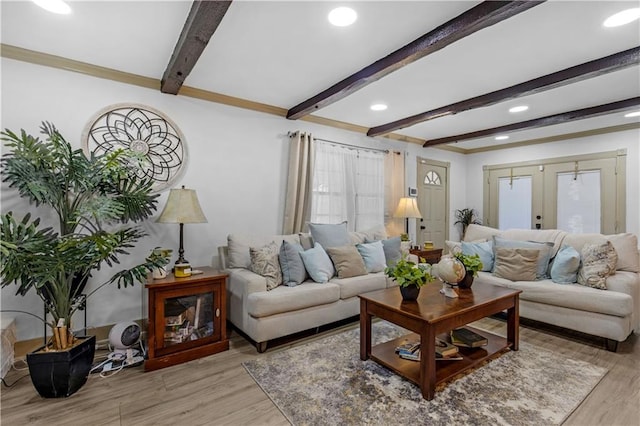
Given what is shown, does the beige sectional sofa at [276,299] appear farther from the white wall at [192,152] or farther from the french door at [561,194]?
the french door at [561,194]

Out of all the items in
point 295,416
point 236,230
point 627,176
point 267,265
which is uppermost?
point 627,176

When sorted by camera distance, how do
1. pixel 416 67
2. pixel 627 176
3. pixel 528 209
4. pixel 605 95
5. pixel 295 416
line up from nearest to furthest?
pixel 295 416
pixel 416 67
pixel 605 95
pixel 627 176
pixel 528 209

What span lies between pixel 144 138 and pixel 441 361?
3.27m

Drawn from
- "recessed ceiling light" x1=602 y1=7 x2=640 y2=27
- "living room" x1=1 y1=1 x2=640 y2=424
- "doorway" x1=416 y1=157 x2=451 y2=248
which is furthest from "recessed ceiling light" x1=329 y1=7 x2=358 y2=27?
"doorway" x1=416 y1=157 x2=451 y2=248

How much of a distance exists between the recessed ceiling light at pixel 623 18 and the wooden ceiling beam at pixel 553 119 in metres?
1.88

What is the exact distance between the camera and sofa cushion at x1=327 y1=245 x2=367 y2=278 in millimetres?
3309

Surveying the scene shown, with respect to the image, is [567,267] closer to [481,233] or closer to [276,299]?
[481,233]

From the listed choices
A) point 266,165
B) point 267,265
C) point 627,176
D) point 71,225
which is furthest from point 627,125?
point 71,225

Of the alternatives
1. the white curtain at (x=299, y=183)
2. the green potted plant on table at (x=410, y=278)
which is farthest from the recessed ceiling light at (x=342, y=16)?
the white curtain at (x=299, y=183)

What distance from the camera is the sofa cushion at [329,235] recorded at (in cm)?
357

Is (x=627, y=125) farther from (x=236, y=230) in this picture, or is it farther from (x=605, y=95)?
(x=236, y=230)

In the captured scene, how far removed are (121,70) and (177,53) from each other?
902 mm

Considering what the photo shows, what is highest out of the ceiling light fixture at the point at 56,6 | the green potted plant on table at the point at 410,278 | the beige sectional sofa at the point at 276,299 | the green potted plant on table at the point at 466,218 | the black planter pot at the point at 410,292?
the ceiling light fixture at the point at 56,6

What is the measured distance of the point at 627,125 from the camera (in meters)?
4.40
